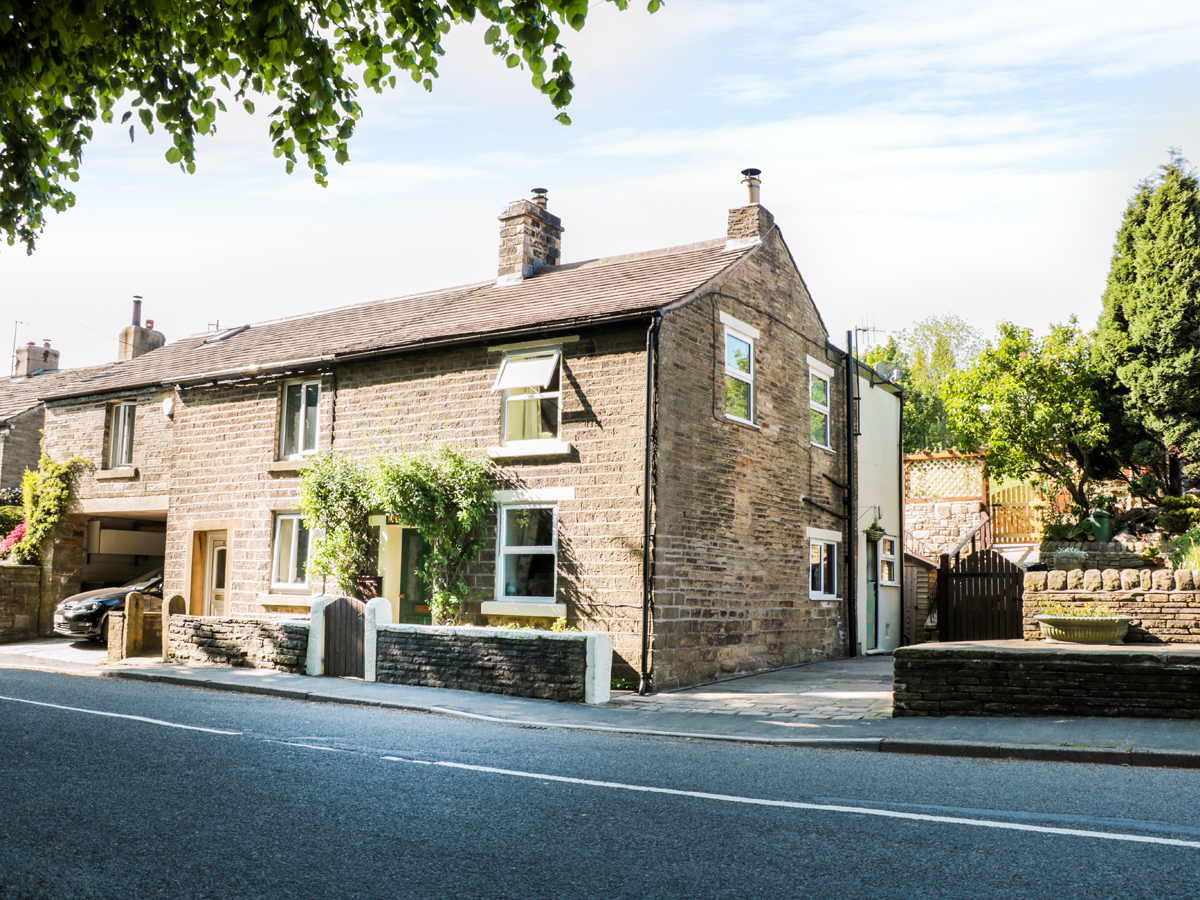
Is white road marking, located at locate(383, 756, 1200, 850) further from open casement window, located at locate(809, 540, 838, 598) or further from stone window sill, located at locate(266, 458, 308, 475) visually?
open casement window, located at locate(809, 540, 838, 598)

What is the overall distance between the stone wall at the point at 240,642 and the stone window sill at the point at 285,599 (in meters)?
1.70

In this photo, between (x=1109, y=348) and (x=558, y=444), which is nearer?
(x=558, y=444)

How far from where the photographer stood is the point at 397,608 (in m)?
17.2

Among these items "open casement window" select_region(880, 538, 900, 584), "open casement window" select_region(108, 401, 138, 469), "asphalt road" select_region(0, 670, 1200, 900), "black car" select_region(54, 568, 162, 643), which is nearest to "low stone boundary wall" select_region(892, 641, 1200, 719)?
"asphalt road" select_region(0, 670, 1200, 900)

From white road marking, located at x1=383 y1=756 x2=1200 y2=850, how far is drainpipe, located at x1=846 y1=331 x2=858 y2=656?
14.3m

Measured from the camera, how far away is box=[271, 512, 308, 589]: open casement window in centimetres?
1862

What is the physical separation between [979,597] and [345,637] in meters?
14.1

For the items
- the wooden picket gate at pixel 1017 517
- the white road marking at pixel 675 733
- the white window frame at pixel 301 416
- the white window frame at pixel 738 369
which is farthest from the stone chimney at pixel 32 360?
the wooden picket gate at pixel 1017 517

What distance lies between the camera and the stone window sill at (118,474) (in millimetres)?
22142

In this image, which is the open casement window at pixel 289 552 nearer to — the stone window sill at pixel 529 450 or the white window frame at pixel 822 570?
the stone window sill at pixel 529 450

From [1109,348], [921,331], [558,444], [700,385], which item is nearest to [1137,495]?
[1109,348]

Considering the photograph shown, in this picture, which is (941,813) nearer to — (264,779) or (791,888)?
(791,888)

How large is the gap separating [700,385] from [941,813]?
10.2 metres

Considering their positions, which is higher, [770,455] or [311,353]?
[311,353]
